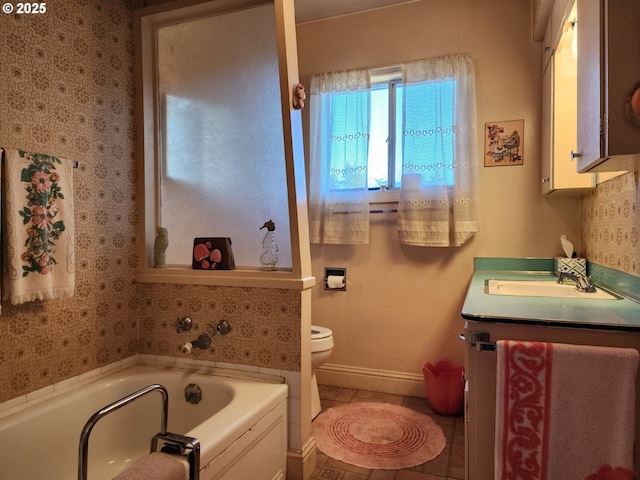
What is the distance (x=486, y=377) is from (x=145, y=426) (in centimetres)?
149

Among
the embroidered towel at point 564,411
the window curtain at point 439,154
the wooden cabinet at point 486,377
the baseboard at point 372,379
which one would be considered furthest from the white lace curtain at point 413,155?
the embroidered towel at point 564,411

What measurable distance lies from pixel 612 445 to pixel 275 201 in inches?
60.8

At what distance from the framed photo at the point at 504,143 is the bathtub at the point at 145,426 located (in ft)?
6.24

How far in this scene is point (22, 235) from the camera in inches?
59.5

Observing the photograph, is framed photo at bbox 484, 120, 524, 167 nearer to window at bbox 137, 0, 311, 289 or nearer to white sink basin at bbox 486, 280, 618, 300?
white sink basin at bbox 486, 280, 618, 300

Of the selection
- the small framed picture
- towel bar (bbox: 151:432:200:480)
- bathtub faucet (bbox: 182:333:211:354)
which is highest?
the small framed picture

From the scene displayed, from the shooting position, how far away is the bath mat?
2.03 m

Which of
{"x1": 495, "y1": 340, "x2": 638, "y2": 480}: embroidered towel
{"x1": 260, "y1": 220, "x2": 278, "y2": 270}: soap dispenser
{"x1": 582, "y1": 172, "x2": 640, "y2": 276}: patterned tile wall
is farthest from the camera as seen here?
{"x1": 260, "y1": 220, "x2": 278, "y2": 270}: soap dispenser

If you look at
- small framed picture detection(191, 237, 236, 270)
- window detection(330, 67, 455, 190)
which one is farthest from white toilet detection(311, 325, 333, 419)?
window detection(330, 67, 455, 190)

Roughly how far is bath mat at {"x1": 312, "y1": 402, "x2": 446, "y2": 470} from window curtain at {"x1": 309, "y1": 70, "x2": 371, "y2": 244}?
3.60 ft

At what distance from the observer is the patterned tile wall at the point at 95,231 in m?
1.59

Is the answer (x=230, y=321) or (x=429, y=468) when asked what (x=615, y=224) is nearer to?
(x=429, y=468)

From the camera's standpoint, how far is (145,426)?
73.7 inches

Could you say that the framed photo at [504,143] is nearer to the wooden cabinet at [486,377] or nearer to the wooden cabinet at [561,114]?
the wooden cabinet at [561,114]
